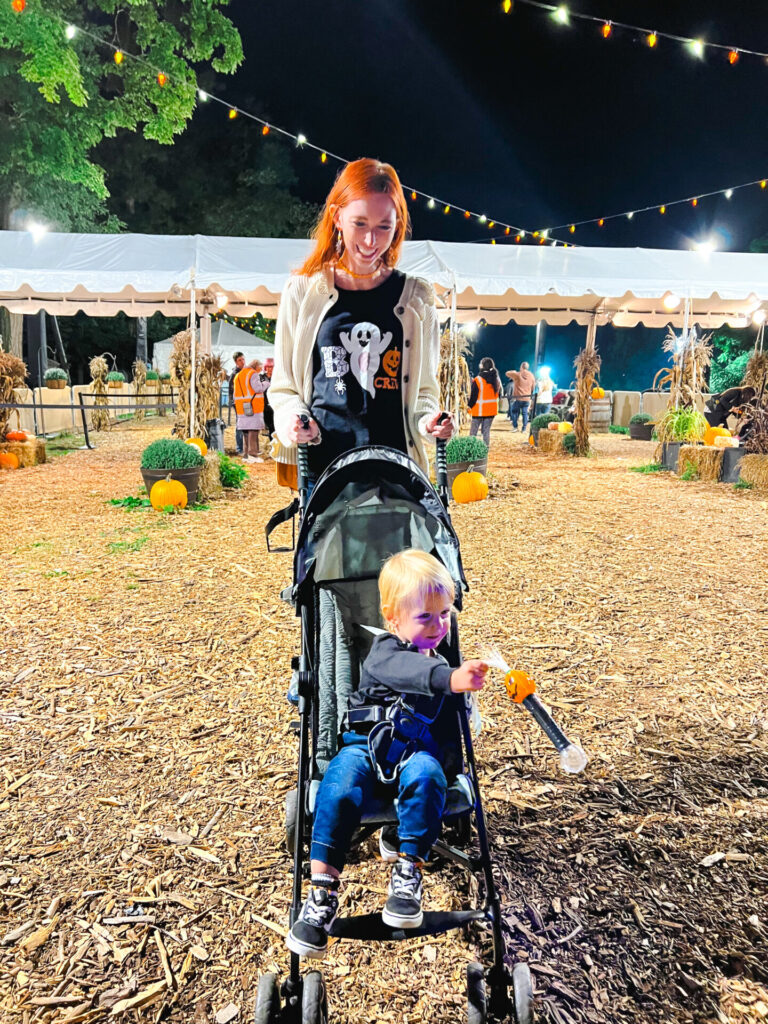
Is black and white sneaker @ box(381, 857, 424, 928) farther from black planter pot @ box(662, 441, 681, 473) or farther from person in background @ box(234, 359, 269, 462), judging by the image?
black planter pot @ box(662, 441, 681, 473)

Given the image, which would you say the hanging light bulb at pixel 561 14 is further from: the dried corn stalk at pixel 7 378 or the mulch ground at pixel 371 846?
the dried corn stalk at pixel 7 378

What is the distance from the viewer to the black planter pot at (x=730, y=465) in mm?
10781

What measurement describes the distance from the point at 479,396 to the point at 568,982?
1131cm

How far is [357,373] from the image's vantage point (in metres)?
2.44

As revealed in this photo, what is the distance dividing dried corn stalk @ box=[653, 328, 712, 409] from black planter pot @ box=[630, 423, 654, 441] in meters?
6.04

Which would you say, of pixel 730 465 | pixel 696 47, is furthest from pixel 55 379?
pixel 730 465

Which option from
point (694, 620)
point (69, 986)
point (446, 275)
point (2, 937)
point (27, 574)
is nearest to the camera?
point (69, 986)

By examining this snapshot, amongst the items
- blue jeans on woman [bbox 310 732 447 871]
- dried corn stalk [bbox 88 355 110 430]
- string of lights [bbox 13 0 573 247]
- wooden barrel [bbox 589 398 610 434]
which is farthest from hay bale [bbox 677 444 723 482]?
dried corn stalk [bbox 88 355 110 430]

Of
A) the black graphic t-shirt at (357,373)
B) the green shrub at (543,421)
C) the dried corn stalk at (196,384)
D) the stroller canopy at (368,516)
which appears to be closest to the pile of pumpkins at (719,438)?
the green shrub at (543,421)

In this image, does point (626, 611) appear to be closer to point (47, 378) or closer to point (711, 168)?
point (47, 378)

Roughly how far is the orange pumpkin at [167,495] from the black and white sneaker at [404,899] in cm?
698

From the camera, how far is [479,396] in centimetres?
1258

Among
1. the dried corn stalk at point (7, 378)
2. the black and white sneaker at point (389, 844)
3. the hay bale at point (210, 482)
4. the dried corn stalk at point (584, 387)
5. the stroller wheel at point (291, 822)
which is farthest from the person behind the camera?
the dried corn stalk at point (584, 387)

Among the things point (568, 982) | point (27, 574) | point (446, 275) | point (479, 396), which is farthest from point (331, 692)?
Result: point (479, 396)
